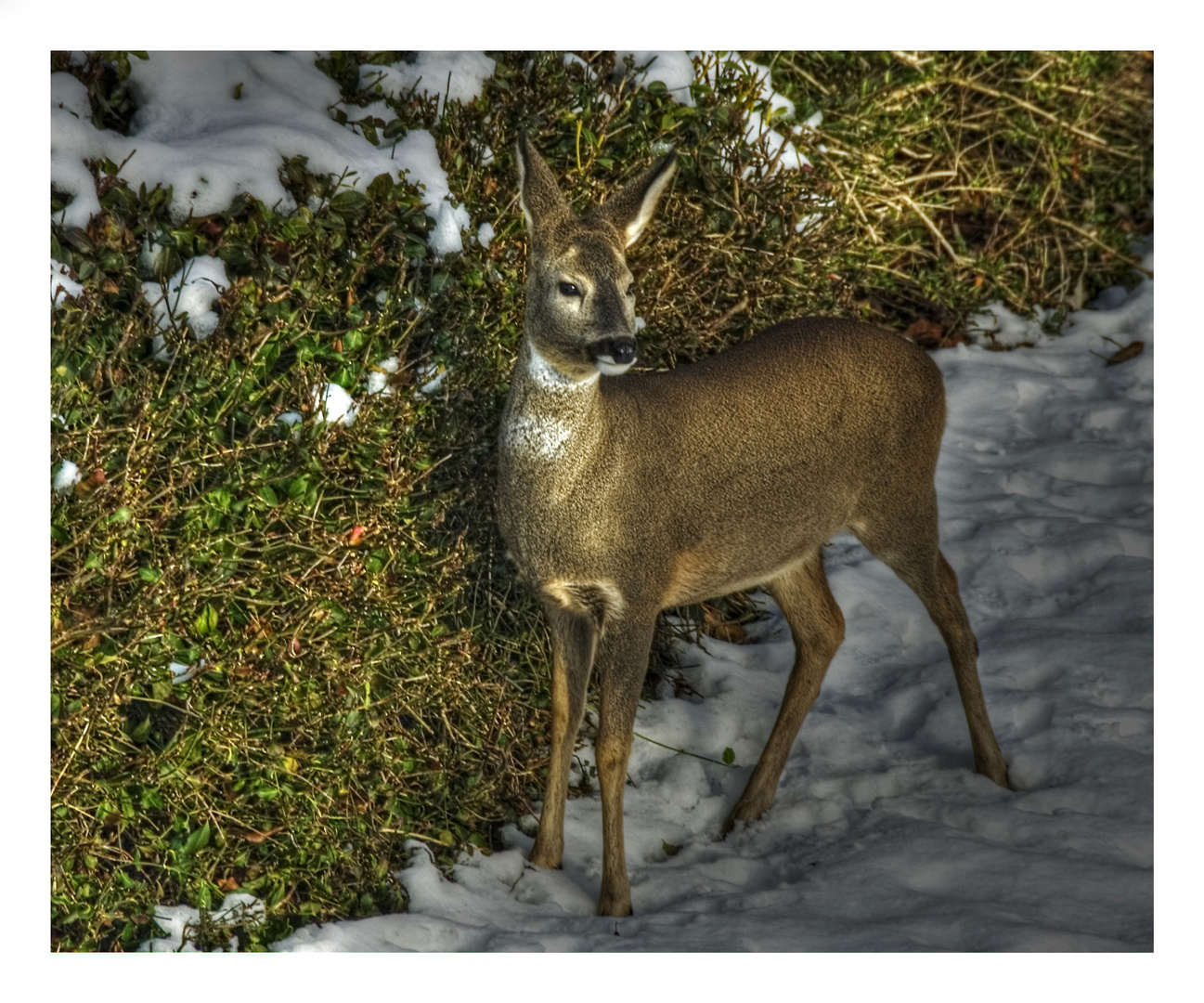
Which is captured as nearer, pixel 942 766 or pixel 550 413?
pixel 550 413

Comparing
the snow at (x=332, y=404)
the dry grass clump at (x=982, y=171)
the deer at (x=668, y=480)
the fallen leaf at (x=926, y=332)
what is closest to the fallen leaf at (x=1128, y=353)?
the dry grass clump at (x=982, y=171)

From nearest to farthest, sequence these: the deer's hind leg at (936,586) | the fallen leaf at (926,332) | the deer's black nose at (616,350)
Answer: the deer's black nose at (616,350), the deer's hind leg at (936,586), the fallen leaf at (926,332)

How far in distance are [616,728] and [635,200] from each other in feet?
4.35

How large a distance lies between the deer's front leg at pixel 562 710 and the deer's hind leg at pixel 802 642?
65 centimetres

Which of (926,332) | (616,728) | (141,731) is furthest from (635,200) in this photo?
(926,332)

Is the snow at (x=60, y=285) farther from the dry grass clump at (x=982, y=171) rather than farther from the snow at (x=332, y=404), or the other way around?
the dry grass clump at (x=982, y=171)

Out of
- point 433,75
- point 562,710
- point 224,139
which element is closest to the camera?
point 224,139

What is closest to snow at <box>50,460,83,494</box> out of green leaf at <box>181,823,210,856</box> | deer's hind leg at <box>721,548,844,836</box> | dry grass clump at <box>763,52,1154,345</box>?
green leaf at <box>181,823,210,856</box>

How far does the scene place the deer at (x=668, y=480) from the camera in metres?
3.27

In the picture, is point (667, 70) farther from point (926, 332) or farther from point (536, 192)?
point (926, 332)

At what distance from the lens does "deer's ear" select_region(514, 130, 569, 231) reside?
3.25 meters

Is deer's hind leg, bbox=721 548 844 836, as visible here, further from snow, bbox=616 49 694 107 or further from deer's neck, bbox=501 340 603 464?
snow, bbox=616 49 694 107

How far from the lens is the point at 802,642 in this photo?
13.7 feet

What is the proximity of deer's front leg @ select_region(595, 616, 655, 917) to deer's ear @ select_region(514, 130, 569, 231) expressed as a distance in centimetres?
101
